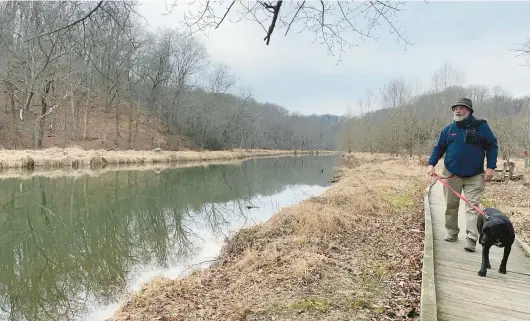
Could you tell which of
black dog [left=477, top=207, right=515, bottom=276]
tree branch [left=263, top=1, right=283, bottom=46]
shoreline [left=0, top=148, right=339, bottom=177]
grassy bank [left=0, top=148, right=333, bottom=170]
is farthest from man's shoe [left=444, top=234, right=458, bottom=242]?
grassy bank [left=0, top=148, right=333, bottom=170]

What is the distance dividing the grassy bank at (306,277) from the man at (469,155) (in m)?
1.14

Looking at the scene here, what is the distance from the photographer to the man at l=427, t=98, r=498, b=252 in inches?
197

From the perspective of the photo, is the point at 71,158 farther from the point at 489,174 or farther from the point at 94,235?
the point at 489,174

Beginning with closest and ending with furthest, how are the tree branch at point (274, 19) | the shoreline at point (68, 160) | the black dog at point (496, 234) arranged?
the tree branch at point (274, 19) → the black dog at point (496, 234) → the shoreline at point (68, 160)

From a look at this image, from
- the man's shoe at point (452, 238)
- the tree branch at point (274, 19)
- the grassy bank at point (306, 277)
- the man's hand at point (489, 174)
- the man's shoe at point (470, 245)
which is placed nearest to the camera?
the tree branch at point (274, 19)

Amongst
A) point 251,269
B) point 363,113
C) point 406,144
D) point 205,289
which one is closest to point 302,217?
point 251,269

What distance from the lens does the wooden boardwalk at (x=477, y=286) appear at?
3.45 metres

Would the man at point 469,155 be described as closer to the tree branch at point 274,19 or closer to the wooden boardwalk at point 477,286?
the wooden boardwalk at point 477,286

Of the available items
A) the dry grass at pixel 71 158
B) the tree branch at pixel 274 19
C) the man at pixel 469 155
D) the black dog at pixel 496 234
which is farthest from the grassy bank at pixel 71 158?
the black dog at pixel 496 234

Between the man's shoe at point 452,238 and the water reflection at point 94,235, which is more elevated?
the man's shoe at point 452,238

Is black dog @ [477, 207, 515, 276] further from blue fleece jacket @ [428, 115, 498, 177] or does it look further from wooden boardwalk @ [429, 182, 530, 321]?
blue fleece jacket @ [428, 115, 498, 177]

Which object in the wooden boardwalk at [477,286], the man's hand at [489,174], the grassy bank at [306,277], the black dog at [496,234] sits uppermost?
the man's hand at [489,174]

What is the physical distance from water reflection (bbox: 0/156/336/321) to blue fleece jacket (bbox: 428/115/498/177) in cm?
520

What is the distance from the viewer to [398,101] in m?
48.0
